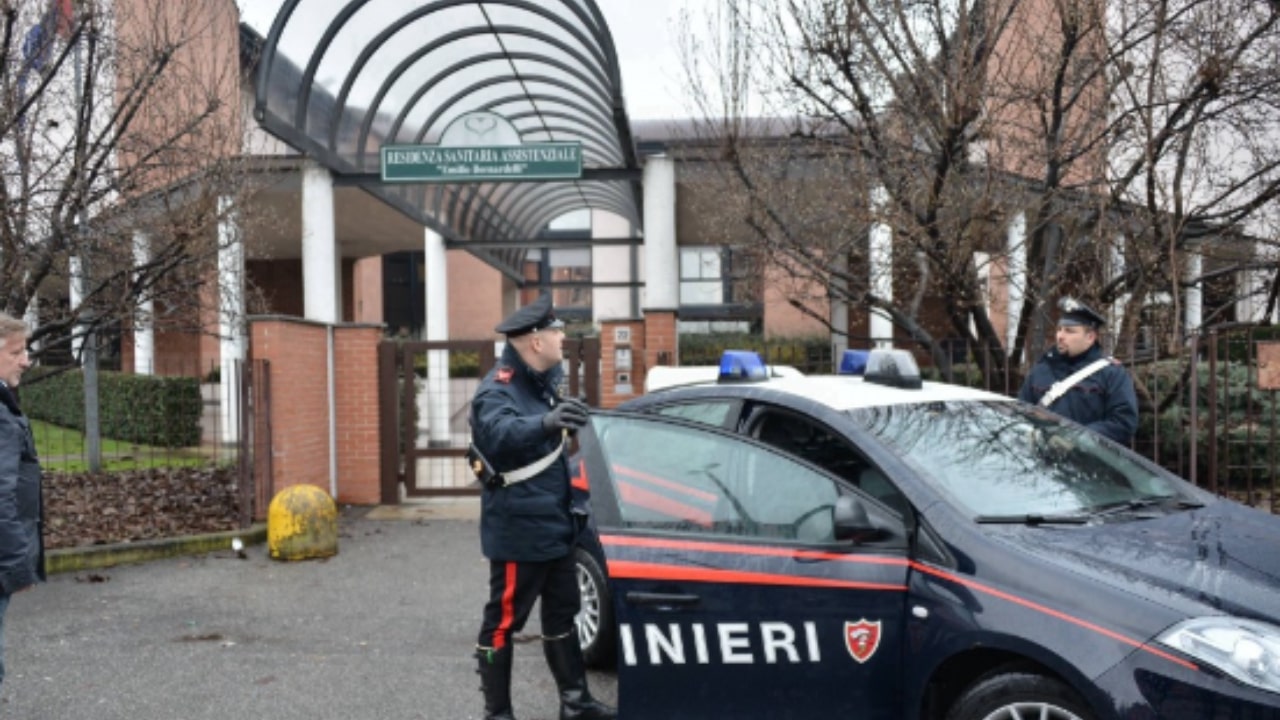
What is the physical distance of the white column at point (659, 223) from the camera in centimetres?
1371

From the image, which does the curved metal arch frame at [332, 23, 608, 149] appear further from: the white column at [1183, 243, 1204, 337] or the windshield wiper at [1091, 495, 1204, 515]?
the windshield wiper at [1091, 495, 1204, 515]

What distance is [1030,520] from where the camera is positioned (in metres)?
3.42

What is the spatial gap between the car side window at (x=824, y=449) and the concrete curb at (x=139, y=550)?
19.0 feet

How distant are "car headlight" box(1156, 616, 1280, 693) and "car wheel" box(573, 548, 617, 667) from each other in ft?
8.98

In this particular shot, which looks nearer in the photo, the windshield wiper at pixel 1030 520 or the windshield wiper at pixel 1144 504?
the windshield wiper at pixel 1030 520

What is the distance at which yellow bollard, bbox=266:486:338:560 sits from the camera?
8039 millimetres

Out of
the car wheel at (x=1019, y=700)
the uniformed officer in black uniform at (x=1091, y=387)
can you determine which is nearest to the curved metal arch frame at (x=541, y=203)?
the uniformed officer in black uniform at (x=1091, y=387)

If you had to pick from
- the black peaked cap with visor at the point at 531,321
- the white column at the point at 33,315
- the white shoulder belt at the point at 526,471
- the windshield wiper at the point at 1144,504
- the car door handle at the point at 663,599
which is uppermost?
the white column at the point at 33,315

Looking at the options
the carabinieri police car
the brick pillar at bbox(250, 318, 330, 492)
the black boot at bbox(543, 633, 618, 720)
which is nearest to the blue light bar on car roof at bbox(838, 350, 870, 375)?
the carabinieri police car

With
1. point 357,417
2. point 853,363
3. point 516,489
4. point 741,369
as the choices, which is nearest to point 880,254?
point 853,363

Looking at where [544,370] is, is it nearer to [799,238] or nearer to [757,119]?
[799,238]

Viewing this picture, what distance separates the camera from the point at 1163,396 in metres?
8.66

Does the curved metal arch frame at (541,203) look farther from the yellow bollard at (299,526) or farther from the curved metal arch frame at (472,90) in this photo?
the yellow bollard at (299,526)

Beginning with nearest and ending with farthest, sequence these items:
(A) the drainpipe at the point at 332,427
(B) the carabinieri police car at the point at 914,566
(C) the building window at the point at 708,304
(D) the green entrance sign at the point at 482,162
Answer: (B) the carabinieri police car at the point at 914,566 → (A) the drainpipe at the point at 332,427 → (D) the green entrance sign at the point at 482,162 → (C) the building window at the point at 708,304
